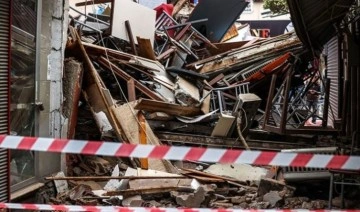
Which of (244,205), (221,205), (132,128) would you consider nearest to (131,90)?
(132,128)

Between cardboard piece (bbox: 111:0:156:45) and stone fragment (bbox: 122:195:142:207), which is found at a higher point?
cardboard piece (bbox: 111:0:156:45)

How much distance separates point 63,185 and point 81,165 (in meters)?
1.17

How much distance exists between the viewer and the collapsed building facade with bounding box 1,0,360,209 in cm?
645

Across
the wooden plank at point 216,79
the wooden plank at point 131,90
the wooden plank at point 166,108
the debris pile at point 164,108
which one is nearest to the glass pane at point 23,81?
the debris pile at point 164,108

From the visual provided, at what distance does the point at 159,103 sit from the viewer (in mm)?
8797

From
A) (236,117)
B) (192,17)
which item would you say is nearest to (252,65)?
(236,117)

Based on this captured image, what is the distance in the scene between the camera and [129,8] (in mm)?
11531

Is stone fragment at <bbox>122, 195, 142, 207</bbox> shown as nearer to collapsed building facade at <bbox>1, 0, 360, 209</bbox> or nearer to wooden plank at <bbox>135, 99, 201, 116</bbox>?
collapsed building facade at <bbox>1, 0, 360, 209</bbox>

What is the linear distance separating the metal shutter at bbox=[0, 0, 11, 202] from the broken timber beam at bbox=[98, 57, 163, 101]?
438cm

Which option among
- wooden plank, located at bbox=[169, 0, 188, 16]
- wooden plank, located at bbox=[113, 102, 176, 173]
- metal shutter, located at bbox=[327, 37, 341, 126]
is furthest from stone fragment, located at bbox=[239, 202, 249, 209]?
wooden plank, located at bbox=[169, 0, 188, 16]

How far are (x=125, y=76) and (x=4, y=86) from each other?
4.67 meters

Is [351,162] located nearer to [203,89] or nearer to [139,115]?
[139,115]

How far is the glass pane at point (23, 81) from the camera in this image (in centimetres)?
575

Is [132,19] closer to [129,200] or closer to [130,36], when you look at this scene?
[130,36]
